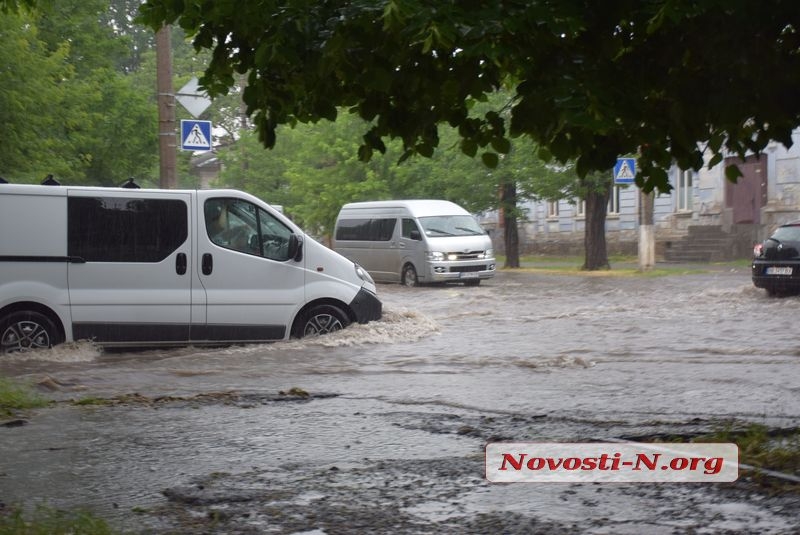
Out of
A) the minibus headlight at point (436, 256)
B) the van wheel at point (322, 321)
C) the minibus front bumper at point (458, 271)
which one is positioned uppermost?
the minibus headlight at point (436, 256)

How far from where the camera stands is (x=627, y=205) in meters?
45.1

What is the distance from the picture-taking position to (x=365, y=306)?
46.1ft

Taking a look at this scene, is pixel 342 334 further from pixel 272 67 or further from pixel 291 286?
pixel 272 67

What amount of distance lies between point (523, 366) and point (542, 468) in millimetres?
5604

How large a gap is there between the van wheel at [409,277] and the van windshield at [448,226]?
3.49 ft

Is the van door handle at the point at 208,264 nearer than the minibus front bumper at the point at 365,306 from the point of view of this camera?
Yes

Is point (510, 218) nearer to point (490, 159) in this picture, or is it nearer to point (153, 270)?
point (153, 270)

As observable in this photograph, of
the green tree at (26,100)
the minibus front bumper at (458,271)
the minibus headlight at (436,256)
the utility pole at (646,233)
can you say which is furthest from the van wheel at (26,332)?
the utility pole at (646,233)

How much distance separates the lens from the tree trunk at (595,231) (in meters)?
35.0

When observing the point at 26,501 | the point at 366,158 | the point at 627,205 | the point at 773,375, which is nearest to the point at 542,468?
the point at 366,158

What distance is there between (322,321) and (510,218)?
80.5 feet

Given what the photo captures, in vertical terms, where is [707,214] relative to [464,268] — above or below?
above

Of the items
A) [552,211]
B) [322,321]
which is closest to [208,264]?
[322,321]

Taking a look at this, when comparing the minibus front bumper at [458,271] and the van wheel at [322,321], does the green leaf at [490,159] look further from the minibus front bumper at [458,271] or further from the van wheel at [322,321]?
the minibus front bumper at [458,271]
